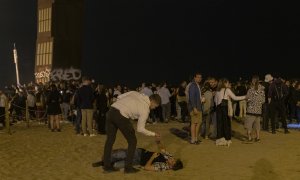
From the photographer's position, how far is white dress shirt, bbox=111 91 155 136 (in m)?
8.98

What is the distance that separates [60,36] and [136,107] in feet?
87.7

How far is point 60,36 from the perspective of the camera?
34.9m

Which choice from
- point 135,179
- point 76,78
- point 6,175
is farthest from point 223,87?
point 76,78

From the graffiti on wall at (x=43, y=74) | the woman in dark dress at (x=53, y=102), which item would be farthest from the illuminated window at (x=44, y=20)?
the woman in dark dress at (x=53, y=102)

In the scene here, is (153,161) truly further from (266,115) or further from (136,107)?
(266,115)

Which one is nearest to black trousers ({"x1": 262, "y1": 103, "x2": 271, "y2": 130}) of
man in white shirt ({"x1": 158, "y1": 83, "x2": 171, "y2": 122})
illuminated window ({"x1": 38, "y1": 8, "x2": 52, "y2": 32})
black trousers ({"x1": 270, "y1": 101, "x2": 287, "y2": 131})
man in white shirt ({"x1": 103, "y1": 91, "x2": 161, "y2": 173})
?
black trousers ({"x1": 270, "y1": 101, "x2": 287, "y2": 131})

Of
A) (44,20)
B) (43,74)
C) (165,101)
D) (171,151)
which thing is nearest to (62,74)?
(43,74)

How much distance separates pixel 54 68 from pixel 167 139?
67.5 ft

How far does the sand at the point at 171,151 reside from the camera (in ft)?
31.9

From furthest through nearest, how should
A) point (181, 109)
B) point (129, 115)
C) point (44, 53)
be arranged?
point (44, 53) < point (181, 109) < point (129, 115)

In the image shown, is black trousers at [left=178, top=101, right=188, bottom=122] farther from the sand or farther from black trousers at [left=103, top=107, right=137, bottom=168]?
black trousers at [left=103, top=107, right=137, bottom=168]

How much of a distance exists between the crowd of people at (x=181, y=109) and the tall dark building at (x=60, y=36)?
11.9m

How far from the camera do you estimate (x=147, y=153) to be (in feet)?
34.5

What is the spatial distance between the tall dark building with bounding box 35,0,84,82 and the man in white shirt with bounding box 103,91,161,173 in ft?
83.6
